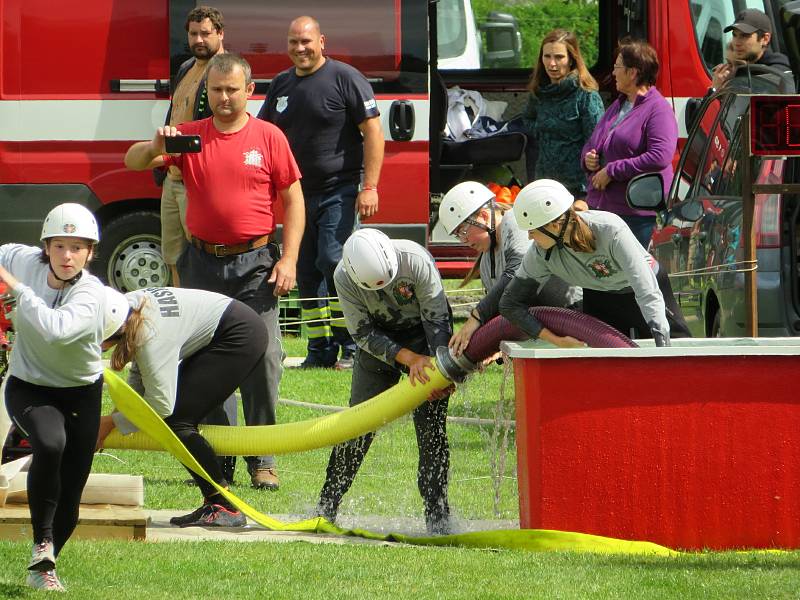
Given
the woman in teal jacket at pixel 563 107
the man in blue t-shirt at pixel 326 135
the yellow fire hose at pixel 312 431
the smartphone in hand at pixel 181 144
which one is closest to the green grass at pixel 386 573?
the yellow fire hose at pixel 312 431

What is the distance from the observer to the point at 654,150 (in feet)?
31.9

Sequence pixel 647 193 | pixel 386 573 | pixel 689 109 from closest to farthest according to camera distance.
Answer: pixel 386 573
pixel 647 193
pixel 689 109

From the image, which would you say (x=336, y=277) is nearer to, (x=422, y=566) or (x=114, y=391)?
(x=114, y=391)

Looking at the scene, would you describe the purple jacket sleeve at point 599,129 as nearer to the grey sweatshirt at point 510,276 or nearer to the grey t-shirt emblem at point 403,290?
the grey sweatshirt at point 510,276

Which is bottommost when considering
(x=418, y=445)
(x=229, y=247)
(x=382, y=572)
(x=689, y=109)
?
(x=382, y=572)

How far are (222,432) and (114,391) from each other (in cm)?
76

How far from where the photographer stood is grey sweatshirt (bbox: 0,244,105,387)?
17.7 ft

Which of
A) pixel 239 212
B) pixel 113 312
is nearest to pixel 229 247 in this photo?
pixel 239 212

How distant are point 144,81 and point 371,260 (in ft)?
16.6

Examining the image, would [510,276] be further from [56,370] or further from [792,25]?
[56,370]

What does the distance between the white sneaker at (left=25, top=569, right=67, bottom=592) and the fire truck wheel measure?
21.2ft

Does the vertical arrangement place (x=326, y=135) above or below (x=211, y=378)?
above

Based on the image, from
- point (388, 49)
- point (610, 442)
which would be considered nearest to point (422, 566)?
point (610, 442)

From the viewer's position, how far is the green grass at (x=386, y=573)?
17.7 feet
